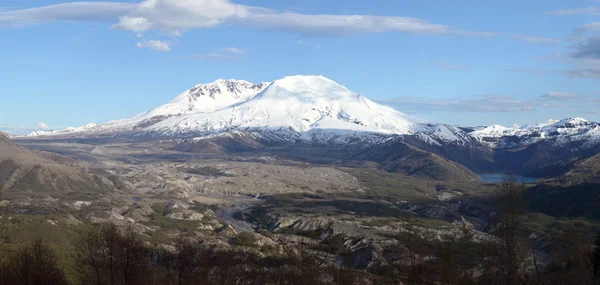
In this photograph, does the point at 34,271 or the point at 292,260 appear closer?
the point at 34,271

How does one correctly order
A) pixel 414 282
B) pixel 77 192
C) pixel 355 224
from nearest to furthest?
1. pixel 414 282
2. pixel 355 224
3. pixel 77 192

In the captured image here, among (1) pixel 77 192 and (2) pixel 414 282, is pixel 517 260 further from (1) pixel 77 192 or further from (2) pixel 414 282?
(1) pixel 77 192

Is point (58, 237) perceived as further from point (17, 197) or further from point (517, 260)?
point (517, 260)

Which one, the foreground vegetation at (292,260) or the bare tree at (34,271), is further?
the foreground vegetation at (292,260)

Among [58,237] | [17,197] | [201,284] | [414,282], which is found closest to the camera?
[201,284]

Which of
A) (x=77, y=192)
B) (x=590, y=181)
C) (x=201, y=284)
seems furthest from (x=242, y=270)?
(x=590, y=181)

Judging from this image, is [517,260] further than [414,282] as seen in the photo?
No

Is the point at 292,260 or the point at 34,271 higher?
the point at 34,271

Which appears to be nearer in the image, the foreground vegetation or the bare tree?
the bare tree

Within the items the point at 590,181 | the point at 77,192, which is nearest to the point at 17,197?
the point at 77,192

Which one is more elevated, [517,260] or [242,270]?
[517,260]
